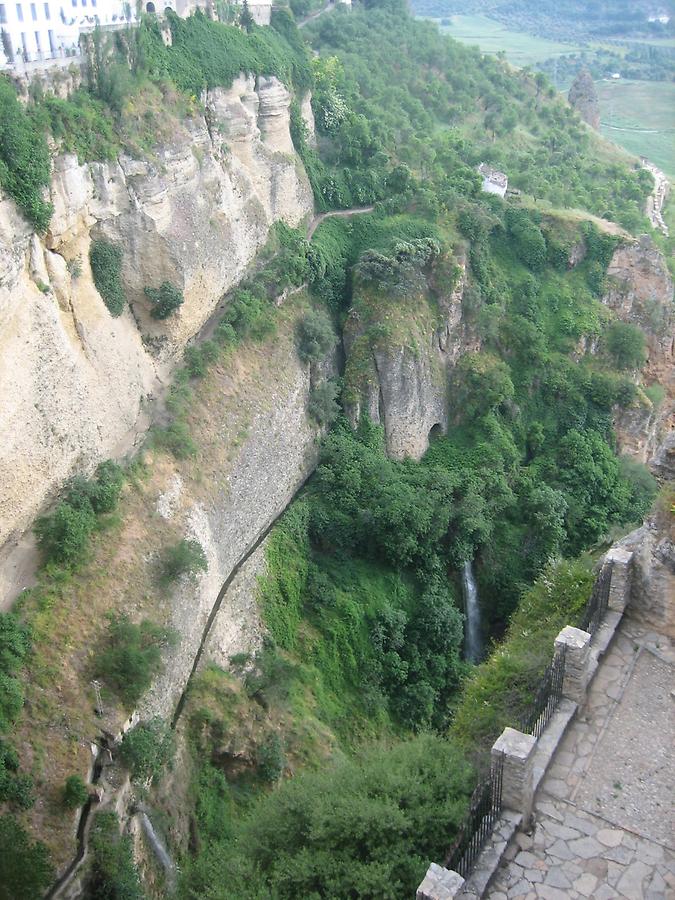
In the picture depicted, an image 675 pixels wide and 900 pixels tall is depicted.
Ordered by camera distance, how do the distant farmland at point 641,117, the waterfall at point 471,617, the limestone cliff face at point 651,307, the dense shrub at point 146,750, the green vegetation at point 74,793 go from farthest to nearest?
the distant farmland at point 641,117 < the limestone cliff face at point 651,307 < the waterfall at point 471,617 < the dense shrub at point 146,750 < the green vegetation at point 74,793

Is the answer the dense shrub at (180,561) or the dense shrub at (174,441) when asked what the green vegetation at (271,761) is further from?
the dense shrub at (174,441)

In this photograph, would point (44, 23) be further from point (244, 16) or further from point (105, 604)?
point (105, 604)

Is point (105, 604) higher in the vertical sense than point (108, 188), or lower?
lower

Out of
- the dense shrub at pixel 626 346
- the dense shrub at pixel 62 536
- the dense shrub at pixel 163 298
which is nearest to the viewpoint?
the dense shrub at pixel 62 536

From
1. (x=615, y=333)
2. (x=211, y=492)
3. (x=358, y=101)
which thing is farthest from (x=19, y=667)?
(x=358, y=101)

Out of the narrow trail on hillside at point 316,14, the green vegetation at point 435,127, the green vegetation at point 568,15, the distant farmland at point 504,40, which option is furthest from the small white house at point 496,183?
the green vegetation at point 568,15

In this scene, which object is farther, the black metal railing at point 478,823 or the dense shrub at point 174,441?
the dense shrub at point 174,441

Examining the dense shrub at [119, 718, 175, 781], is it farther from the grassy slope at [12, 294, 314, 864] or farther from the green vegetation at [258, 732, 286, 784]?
the green vegetation at [258, 732, 286, 784]

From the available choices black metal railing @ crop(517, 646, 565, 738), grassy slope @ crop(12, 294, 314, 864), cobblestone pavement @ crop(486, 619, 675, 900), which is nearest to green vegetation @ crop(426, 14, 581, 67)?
grassy slope @ crop(12, 294, 314, 864)
